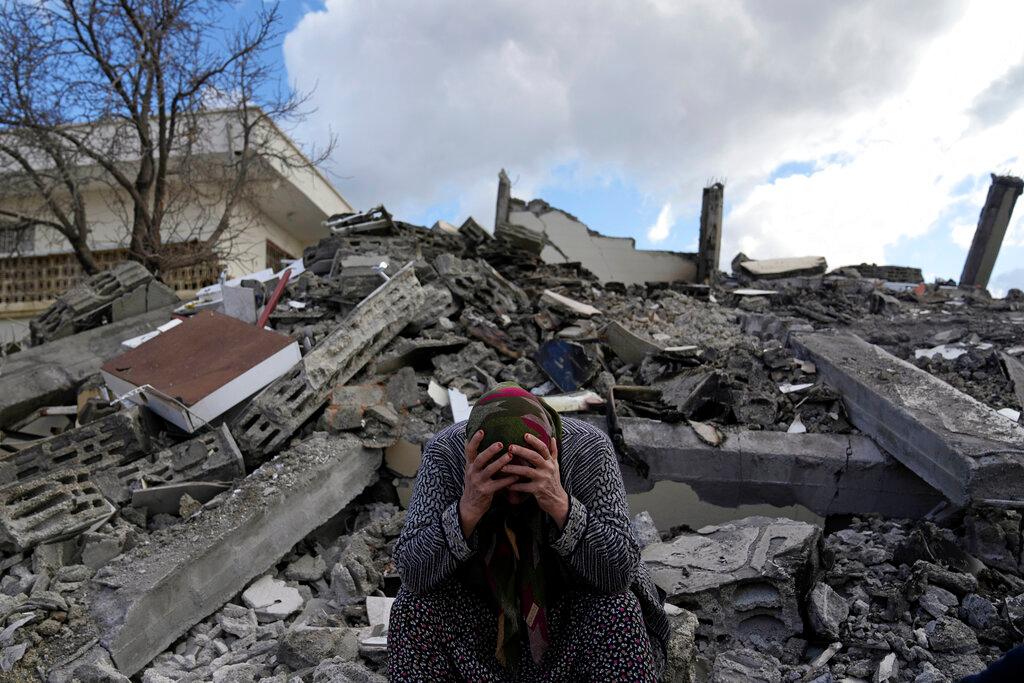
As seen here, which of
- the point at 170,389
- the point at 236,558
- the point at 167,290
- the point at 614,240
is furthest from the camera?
the point at 614,240

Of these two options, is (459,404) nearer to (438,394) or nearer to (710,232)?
(438,394)

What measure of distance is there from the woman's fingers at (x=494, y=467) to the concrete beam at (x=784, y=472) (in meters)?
2.43

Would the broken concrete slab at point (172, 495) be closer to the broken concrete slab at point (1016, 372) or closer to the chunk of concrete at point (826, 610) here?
the chunk of concrete at point (826, 610)

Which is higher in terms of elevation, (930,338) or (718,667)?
(930,338)

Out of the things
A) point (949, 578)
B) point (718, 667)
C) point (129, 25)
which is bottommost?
point (718, 667)

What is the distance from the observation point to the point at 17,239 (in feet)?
32.9

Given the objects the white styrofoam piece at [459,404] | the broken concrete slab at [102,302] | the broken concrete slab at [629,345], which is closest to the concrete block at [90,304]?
the broken concrete slab at [102,302]

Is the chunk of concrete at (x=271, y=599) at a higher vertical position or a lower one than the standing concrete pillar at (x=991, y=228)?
lower

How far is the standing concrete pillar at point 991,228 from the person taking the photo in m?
14.0

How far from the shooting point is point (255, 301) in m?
6.47

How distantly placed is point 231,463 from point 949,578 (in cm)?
399

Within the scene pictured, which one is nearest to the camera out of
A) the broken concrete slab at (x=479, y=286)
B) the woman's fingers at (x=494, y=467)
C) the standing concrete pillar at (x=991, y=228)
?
the woman's fingers at (x=494, y=467)

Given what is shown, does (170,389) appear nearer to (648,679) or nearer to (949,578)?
(648,679)

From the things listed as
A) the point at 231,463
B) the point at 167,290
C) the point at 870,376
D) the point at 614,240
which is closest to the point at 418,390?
the point at 231,463
